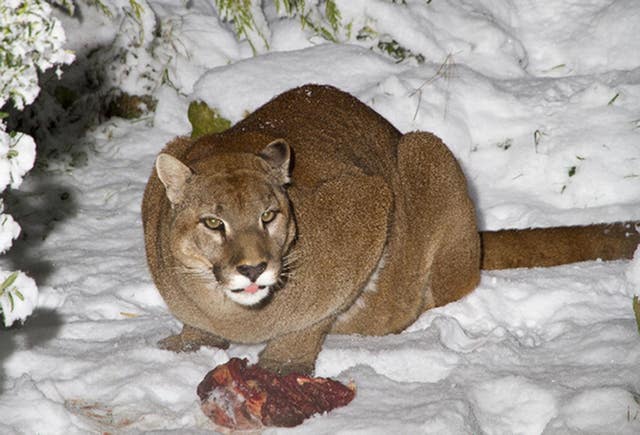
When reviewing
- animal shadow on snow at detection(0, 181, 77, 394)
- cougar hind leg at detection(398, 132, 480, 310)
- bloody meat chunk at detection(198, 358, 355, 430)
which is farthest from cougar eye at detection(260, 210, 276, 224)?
animal shadow on snow at detection(0, 181, 77, 394)

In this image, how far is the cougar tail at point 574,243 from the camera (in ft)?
20.2

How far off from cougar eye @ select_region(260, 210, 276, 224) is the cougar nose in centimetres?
24

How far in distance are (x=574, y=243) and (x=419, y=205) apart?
3.12ft

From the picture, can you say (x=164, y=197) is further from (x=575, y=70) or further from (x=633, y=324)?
(x=575, y=70)

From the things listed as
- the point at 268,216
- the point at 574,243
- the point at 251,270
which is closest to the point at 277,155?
the point at 268,216

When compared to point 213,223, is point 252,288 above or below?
below

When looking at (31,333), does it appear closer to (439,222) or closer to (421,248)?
(421,248)

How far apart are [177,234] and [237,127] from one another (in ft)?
3.45

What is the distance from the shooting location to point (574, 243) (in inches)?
242

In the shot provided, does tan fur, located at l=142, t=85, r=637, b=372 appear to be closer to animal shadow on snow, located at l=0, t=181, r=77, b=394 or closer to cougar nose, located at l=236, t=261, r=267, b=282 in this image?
cougar nose, located at l=236, t=261, r=267, b=282

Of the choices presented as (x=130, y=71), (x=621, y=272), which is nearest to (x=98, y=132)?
(x=130, y=71)

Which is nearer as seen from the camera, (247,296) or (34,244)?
(247,296)

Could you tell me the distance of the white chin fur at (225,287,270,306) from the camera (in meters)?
4.81

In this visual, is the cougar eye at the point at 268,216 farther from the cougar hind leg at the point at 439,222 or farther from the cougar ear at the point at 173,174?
the cougar hind leg at the point at 439,222
